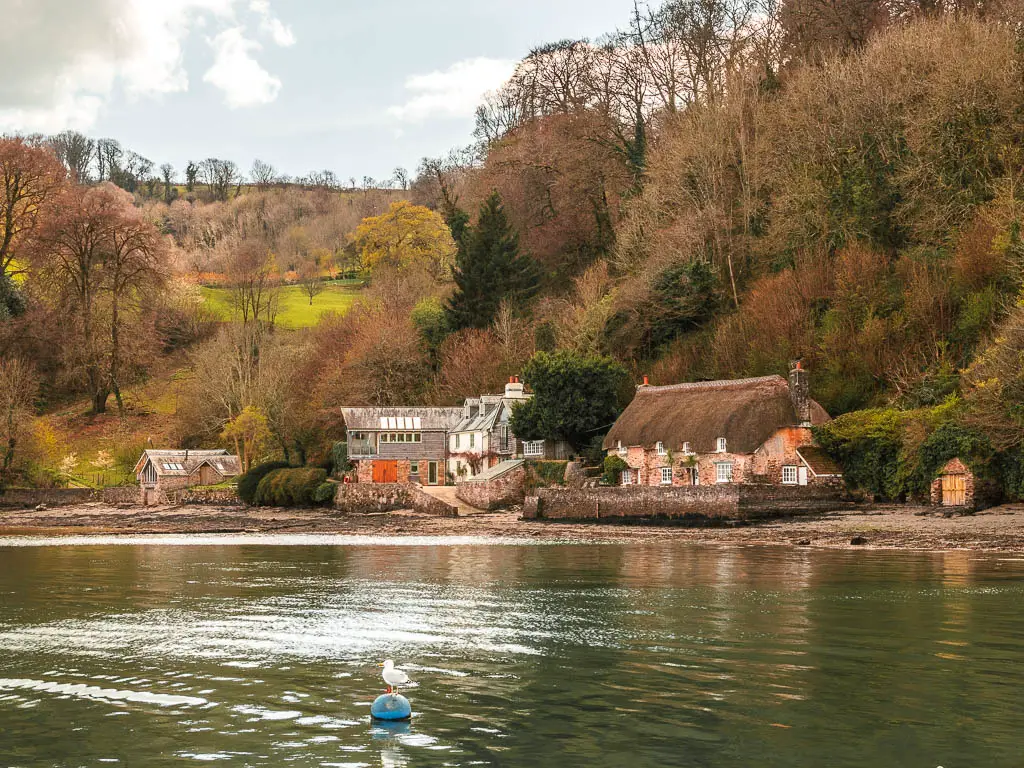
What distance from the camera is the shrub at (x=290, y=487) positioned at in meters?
60.2

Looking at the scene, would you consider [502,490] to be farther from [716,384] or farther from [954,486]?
[954,486]

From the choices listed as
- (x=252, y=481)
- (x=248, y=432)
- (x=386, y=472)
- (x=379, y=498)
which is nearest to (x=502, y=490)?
(x=379, y=498)

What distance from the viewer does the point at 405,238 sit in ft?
311

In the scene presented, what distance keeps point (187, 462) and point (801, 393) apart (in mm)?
39918

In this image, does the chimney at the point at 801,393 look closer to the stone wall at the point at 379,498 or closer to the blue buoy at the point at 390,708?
the stone wall at the point at 379,498

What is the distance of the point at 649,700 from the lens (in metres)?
13.2

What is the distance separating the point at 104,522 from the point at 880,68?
146ft

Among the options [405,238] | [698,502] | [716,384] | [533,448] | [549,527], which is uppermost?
[405,238]

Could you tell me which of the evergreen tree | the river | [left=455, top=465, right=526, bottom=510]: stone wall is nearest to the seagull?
the river

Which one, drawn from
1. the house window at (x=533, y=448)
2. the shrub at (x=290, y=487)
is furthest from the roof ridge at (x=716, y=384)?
the shrub at (x=290, y=487)

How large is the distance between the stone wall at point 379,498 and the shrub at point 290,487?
200 cm

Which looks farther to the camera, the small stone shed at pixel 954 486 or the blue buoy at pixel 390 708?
the small stone shed at pixel 954 486

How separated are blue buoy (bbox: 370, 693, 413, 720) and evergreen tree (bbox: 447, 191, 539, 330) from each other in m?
56.5

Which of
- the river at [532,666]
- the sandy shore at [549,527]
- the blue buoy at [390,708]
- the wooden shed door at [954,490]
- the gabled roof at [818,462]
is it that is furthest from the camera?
the gabled roof at [818,462]
